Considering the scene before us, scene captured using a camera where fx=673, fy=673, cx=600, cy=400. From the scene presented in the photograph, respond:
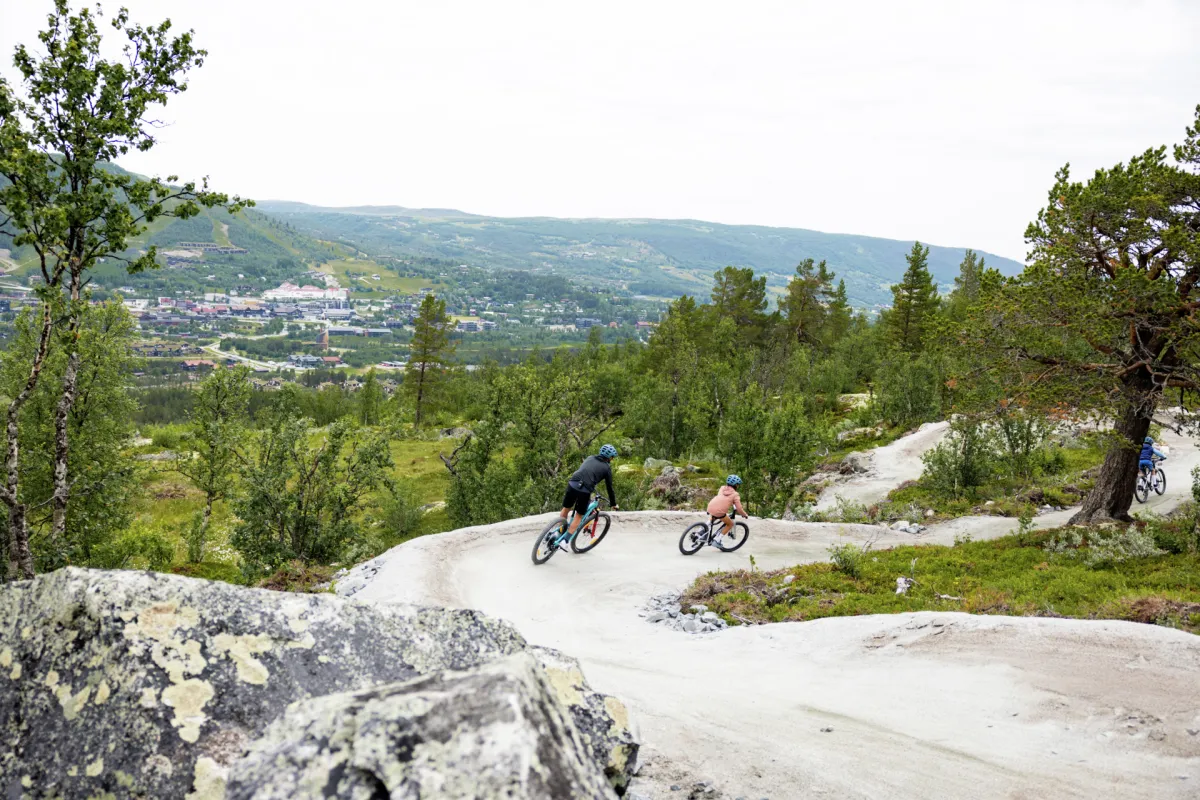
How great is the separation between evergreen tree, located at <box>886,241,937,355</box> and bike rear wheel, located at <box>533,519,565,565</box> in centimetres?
5863

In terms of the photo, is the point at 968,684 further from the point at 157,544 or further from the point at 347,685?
the point at 157,544

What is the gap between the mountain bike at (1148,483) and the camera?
2333cm

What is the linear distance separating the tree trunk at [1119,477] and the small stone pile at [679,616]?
12.4 meters

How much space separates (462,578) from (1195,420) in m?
17.9

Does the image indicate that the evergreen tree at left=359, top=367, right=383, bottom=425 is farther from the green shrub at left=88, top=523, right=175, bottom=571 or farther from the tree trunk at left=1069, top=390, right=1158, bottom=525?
the tree trunk at left=1069, top=390, right=1158, bottom=525

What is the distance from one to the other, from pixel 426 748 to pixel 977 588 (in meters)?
14.7

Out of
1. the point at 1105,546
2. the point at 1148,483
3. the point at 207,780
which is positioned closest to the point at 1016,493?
the point at 1148,483

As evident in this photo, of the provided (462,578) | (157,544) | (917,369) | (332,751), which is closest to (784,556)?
(462,578)

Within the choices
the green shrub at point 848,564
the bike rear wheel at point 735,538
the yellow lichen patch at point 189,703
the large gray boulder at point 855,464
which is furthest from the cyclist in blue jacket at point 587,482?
the large gray boulder at point 855,464

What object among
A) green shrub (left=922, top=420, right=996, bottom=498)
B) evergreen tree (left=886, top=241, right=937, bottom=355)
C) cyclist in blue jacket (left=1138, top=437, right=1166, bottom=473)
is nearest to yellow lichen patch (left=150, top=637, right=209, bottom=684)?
cyclist in blue jacket (left=1138, top=437, right=1166, bottom=473)

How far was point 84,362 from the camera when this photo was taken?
2153 centimetres

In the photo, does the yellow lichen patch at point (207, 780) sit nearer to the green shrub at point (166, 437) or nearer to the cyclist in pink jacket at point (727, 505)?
the cyclist in pink jacket at point (727, 505)

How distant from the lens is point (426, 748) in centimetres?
282

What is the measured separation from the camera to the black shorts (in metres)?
15.3
